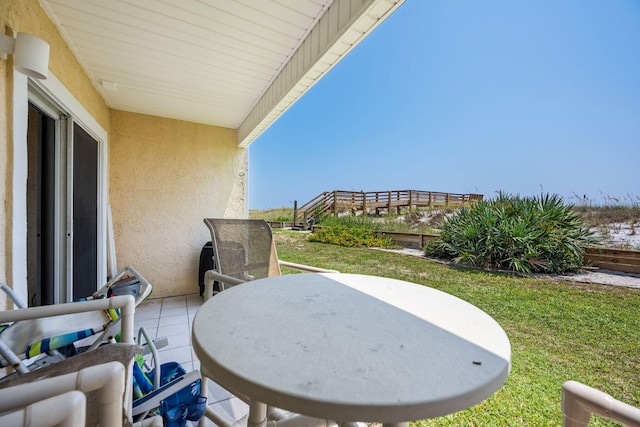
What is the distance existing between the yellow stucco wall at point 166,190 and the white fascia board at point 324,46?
1480 millimetres

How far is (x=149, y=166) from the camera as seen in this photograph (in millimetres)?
3646

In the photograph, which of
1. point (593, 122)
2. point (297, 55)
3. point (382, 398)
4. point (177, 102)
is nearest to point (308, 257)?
point (177, 102)

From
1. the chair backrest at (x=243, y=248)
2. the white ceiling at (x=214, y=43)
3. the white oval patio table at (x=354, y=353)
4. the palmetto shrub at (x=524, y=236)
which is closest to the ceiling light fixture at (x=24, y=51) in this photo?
the white ceiling at (x=214, y=43)

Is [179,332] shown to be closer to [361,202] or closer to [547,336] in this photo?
[547,336]

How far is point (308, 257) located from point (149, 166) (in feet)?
11.6

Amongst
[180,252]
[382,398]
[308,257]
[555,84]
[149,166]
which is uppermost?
[555,84]

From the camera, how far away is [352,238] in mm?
7773

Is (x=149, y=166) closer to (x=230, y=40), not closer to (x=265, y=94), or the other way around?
(x=265, y=94)

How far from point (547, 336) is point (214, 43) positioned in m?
3.74

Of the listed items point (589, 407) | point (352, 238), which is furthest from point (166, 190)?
point (352, 238)

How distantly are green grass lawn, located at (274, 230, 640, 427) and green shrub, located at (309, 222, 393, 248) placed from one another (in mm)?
2711

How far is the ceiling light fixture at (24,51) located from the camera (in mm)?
1267

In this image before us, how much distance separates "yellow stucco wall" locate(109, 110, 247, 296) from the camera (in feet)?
11.6

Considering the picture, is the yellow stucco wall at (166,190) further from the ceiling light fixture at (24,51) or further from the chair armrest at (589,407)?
the chair armrest at (589,407)
